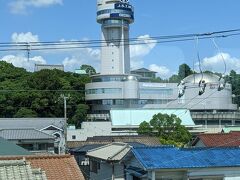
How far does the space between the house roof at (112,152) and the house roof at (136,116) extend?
37.4 m

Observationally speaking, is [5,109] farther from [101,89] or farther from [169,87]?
[169,87]

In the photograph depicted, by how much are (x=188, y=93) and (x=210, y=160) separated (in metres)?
64.1

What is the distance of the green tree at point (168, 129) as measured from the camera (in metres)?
42.1

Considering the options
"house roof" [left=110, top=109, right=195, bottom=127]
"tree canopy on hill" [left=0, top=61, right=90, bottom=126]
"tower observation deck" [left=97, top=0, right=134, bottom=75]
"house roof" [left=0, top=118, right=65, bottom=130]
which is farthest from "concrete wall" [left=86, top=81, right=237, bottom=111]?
"house roof" [left=0, top=118, right=65, bottom=130]

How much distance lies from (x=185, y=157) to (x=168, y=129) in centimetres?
2710

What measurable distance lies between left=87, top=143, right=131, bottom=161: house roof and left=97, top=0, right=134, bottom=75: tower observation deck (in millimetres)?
62154

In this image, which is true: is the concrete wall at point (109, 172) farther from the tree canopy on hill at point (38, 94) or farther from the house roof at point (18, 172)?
the tree canopy on hill at point (38, 94)

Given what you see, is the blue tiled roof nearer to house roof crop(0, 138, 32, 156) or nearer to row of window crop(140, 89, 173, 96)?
house roof crop(0, 138, 32, 156)

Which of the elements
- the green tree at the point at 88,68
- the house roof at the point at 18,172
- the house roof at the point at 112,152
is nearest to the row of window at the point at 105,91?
the green tree at the point at 88,68

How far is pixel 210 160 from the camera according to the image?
57.4 feet

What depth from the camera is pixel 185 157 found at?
17.4 metres

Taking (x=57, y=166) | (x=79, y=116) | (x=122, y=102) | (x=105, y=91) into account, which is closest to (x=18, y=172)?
(x=57, y=166)

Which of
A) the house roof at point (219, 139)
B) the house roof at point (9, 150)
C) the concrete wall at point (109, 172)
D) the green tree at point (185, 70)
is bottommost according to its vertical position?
the concrete wall at point (109, 172)

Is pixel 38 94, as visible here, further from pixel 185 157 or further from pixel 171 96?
pixel 185 157
